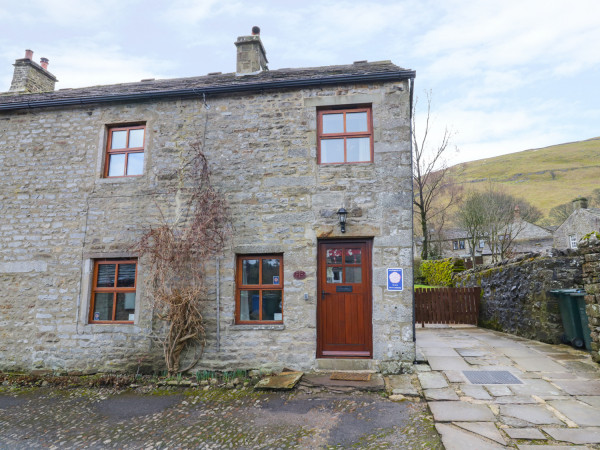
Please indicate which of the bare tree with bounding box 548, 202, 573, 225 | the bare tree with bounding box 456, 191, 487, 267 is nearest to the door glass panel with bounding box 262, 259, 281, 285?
the bare tree with bounding box 456, 191, 487, 267

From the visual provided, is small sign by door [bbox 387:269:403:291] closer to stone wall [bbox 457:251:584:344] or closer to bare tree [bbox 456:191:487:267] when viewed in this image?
stone wall [bbox 457:251:584:344]

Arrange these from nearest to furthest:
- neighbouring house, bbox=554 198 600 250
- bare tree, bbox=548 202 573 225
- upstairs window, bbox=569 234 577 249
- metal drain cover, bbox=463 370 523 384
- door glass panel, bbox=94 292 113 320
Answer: metal drain cover, bbox=463 370 523 384 < door glass panel, bbox=94 292 113 320 < neighbouring house, bbox=554 198 600 250 < upstairs window, bbox=569 234 577 249 < bare tree, bbox=548 202 573 225

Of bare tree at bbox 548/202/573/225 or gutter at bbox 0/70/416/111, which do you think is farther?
bare tree at bbox 548/202/573/225

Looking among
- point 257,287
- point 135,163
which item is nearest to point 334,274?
point 257,287

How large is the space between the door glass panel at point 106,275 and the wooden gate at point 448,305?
822 cm

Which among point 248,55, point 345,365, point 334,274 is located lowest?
point 345,365

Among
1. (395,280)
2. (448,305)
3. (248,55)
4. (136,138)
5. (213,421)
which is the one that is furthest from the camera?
(448,305)

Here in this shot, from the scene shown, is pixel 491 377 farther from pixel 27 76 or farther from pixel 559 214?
pixel 559 214

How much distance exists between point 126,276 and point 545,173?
3738 inches

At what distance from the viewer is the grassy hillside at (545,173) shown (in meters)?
64.6

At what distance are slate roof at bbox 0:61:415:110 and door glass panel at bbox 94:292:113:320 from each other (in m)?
3.97

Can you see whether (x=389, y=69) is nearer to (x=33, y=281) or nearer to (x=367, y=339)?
(x=367, y=339)

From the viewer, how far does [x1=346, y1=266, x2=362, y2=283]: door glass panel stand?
21.2 ft

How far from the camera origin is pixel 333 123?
6.94 metres
